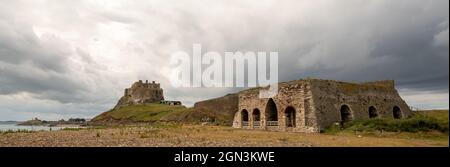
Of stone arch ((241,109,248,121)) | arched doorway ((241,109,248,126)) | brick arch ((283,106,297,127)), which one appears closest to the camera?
brick arch ((283,106,297,127))

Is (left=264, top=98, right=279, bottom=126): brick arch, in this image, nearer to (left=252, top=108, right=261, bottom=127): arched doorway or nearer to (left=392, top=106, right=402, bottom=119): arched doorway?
(left=252, top=108, right=261, bottom=127): arched doorway

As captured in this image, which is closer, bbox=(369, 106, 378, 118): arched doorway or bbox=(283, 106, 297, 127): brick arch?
bbox=(283, 106, 297, 127): brick arch

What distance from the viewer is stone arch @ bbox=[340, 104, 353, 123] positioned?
33.6 metres

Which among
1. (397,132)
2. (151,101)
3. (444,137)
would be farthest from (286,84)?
(151,101)

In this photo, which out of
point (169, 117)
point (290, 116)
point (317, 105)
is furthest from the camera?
point (169, 117)

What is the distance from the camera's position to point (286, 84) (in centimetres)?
3441

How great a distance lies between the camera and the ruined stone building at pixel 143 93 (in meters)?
128

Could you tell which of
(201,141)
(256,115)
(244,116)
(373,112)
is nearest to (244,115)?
(244,116)

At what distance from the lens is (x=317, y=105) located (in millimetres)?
31203

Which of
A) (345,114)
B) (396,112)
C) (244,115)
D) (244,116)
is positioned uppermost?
(396,112)

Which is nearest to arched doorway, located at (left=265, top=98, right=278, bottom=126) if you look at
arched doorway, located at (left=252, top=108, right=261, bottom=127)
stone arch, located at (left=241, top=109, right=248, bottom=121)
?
arched doorway, located at (left=252, top=108, right=261, bottom=127)

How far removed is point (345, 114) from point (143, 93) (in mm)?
101325

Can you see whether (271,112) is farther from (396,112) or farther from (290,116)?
(396,112)
